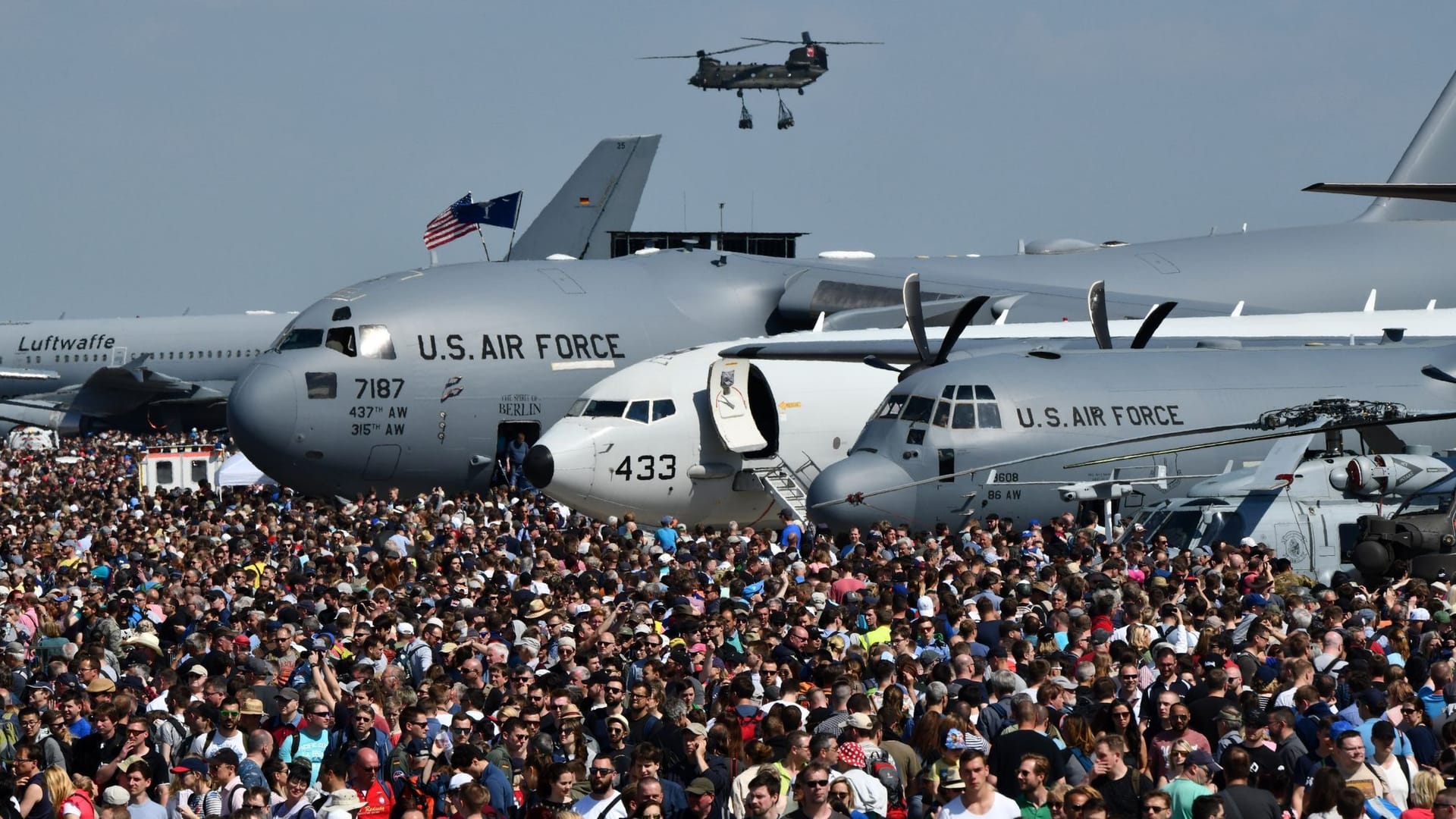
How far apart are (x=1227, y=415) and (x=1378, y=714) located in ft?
41.1

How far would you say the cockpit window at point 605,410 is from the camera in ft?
77.6

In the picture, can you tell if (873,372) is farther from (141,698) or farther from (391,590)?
(141,698)

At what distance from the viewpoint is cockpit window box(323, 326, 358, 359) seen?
1030 inches

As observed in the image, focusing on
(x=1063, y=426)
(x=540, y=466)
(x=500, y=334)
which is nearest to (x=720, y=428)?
(x=540, y=466)

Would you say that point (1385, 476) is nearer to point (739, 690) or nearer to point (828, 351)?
point (828, 351)

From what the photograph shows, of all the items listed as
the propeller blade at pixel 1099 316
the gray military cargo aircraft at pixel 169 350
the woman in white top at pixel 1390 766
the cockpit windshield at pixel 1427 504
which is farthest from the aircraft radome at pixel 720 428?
the gray military cargo aircraft at pixel 169 350

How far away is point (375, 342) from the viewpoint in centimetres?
2619

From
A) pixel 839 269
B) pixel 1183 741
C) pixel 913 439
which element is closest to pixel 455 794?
pixel 1183 741

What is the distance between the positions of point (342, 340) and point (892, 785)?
1885 cm

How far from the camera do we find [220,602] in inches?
607

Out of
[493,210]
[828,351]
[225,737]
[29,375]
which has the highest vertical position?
[493,210]

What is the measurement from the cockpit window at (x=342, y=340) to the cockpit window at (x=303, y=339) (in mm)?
160

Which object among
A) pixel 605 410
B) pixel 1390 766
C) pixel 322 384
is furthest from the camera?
pixel 322 384

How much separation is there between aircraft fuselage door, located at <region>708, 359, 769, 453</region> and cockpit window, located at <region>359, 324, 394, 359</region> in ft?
16.3
